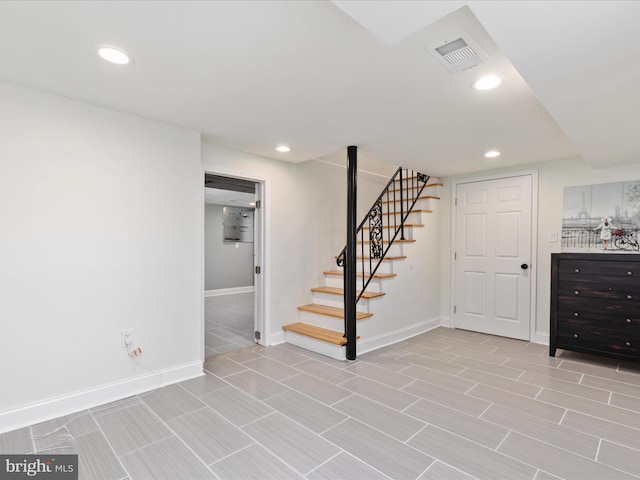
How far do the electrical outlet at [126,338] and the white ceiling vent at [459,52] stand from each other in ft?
9.85

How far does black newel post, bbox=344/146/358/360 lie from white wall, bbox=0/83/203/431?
154 centimetres

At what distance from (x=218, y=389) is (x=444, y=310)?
3700 millimetres

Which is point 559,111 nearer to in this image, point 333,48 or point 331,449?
point 333,48

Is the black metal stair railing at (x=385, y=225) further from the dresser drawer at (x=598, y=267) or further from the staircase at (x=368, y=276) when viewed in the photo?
the dresser drawer at (x=598, y=267)

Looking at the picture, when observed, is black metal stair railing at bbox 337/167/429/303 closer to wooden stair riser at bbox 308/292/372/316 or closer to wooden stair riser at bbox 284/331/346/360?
wooden stair riser at bbox 308/292/372/316

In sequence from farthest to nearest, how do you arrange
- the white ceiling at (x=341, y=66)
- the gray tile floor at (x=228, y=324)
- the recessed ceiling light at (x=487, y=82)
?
the gray tile floor at (x=228, y=324), the recessed ceiling light at (x=487, y=82), the white ceiling at (x=341, y=66)

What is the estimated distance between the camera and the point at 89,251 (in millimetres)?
2605

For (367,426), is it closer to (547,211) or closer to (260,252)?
(260,252)

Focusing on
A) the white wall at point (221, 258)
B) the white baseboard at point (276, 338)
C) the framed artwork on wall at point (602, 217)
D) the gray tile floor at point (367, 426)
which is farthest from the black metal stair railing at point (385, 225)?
the white wall at point (221, 258)

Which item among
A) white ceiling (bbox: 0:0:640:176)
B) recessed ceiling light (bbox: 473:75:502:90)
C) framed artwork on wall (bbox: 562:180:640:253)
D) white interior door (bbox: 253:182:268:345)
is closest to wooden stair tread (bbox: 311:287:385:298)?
white interior door (bbox: 253:182:268:345)

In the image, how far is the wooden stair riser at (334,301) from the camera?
3998mm

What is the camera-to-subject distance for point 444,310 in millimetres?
5258

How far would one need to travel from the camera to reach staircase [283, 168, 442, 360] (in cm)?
390

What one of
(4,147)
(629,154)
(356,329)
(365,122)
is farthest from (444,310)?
(4,147)
